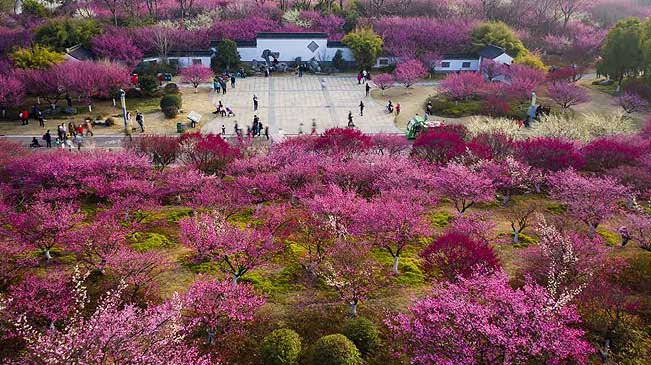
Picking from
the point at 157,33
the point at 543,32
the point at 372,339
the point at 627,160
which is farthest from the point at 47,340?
the point at 543,32

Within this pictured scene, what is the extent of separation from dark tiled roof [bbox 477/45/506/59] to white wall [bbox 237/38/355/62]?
1533 cm

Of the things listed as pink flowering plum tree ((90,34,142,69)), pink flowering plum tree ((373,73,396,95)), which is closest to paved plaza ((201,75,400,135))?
pink flowering plum tree ((373,73,396,95))

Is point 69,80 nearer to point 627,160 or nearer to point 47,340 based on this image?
point 47,340

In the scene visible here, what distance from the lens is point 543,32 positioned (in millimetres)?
73000

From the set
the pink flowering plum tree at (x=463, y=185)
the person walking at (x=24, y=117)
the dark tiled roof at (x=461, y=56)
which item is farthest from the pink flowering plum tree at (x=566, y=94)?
the person walking at (x=24, y=117)

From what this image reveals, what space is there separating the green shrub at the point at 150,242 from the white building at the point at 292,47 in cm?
4106

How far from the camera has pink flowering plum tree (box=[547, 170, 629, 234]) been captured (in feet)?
78.3

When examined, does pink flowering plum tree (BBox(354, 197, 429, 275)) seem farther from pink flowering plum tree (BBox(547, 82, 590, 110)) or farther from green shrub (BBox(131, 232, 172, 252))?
pink flowering plum tree (BBox(547, 82, 590, 110))

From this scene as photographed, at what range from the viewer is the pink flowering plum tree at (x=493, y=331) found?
13812 mm

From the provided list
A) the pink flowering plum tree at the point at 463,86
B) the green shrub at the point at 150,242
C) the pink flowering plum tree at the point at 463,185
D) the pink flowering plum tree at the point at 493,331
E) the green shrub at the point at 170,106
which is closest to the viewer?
the pink flowering plum tree at the point at 493,331

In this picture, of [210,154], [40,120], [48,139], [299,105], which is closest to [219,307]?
[210,154]

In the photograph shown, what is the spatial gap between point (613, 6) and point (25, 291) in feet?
318

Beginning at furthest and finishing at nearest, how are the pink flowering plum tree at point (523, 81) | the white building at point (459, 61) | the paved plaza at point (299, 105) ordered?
the white building at point (459, 61) → the pink flowering plum tree at point (523, 81) → the paved plaza at point (299, 105)

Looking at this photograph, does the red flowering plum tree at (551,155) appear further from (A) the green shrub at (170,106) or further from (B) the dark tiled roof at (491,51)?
(B) the dark tiled roof at (491,51)
